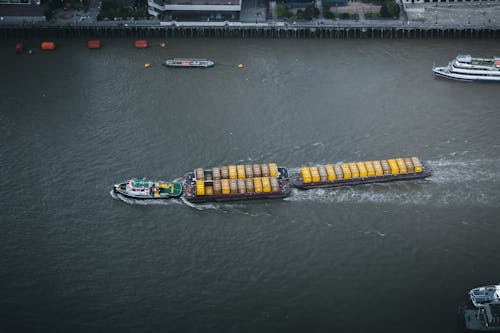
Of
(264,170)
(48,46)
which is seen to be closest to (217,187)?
(264,170)

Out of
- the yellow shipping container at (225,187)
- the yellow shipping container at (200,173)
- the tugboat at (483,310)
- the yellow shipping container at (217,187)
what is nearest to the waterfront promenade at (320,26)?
the yellow shipping container at (200,173)

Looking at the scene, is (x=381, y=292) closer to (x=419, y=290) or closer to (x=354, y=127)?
(x=419, y=290)

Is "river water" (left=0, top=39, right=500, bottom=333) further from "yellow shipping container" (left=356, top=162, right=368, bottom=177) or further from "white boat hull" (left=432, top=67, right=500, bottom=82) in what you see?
"yellow shipping container" (left=356, top=162, right=368, bottom=177)

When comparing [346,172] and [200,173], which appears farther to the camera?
[346,172]

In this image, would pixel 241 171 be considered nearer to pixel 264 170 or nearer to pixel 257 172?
pixel 257 172

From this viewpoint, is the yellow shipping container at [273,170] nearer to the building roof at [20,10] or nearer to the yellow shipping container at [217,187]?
the yellow shipping container at [217,187]
